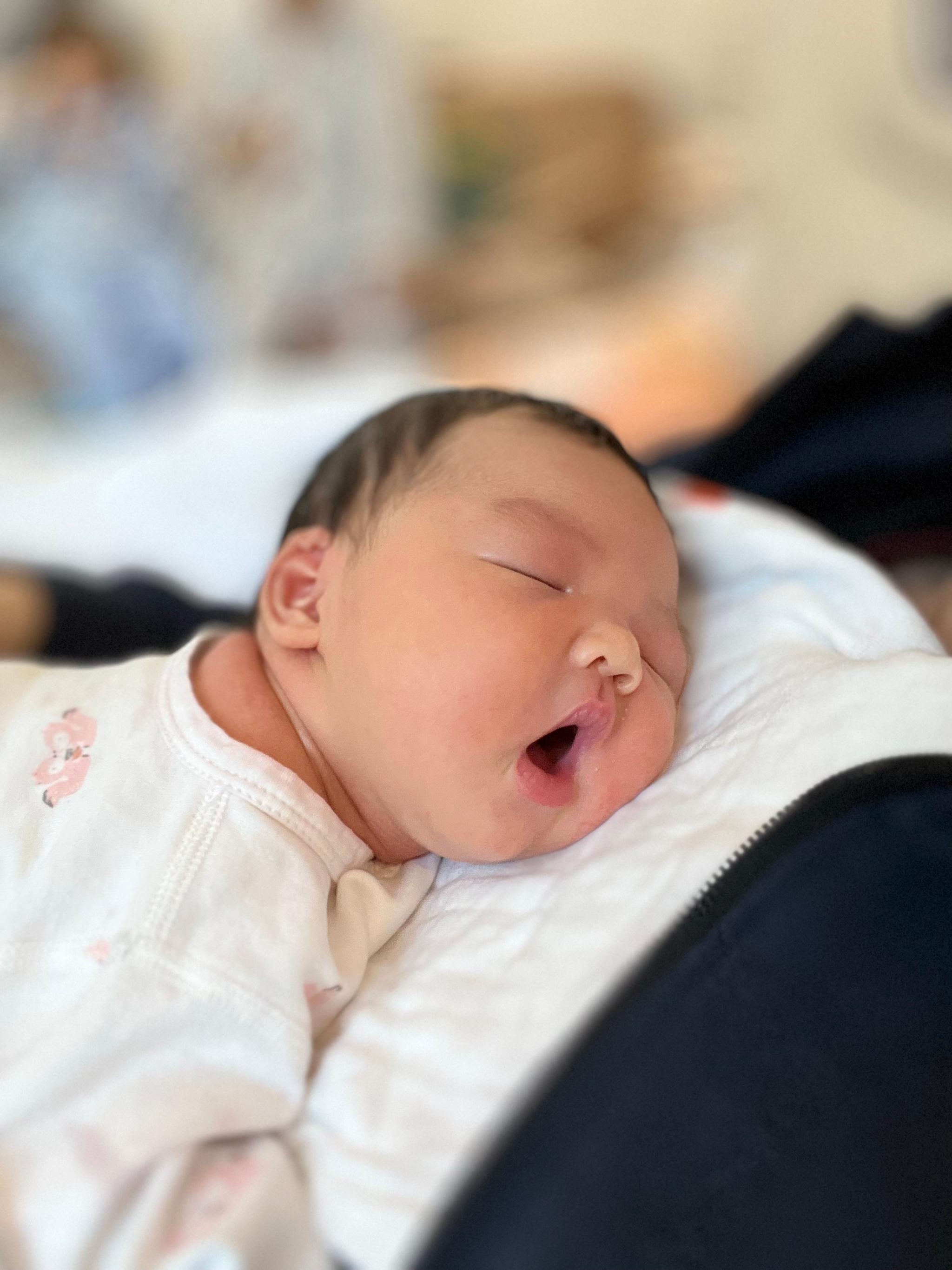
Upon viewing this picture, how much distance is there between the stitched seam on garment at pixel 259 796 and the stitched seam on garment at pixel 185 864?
0.04 ft

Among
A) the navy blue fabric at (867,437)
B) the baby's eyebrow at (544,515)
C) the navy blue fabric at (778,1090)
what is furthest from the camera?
the navy blue fabric at (867,437)

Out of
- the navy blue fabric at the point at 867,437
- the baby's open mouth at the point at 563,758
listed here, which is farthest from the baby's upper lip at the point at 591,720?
the navy blue fabric at the point at 867,437

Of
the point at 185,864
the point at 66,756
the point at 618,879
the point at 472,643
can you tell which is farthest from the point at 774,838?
the point at 66,756

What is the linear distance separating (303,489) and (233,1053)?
0.48 m

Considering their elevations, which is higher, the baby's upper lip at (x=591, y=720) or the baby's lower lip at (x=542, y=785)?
the baby's upper lip at (x=591, y=720)

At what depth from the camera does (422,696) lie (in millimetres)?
637

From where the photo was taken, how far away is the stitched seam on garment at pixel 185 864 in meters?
0.58

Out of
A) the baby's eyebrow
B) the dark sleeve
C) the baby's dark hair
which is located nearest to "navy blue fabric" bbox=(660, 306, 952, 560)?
the baby's dark hair

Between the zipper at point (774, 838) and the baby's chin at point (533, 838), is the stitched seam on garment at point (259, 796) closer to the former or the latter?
the baby's chin at point (533, 838)

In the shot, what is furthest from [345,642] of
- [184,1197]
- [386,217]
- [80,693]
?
[386,217]

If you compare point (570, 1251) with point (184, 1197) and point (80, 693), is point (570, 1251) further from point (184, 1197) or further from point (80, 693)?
point (80, 693)

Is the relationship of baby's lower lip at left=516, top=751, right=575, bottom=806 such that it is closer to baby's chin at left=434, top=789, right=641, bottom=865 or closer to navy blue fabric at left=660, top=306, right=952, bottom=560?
baby's chin at left=434, top=789, right=641, bottom=865

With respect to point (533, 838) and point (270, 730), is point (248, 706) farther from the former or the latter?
point (533, 838)

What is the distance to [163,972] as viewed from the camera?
1.86 feet
